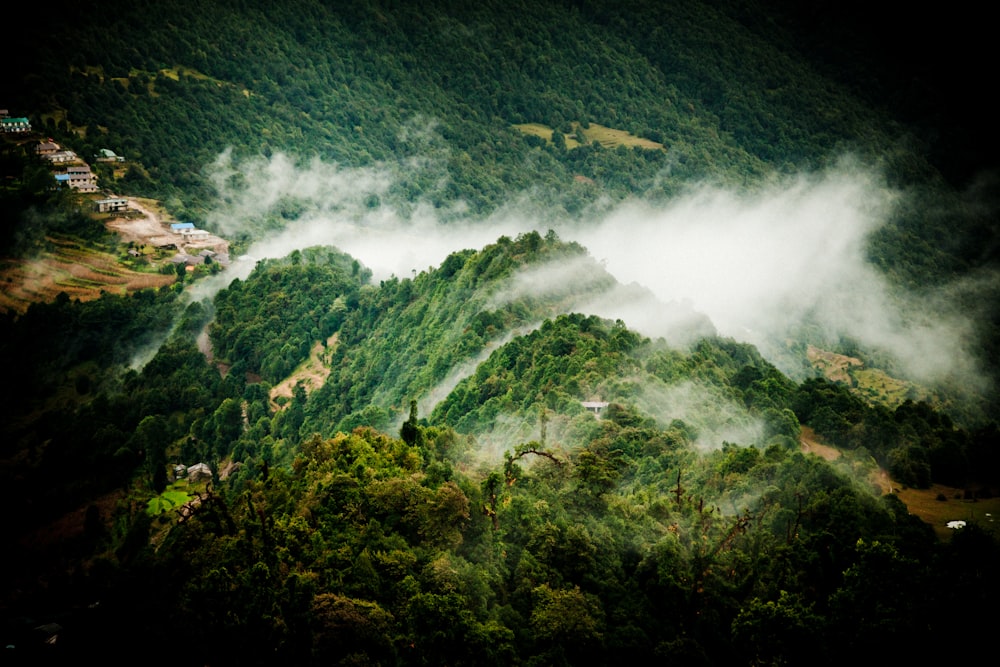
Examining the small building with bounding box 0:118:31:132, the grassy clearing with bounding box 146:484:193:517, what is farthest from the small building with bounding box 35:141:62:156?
the grassy clearing with bounding box 146:484:193:517

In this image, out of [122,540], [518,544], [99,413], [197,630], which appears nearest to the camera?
[197,630]

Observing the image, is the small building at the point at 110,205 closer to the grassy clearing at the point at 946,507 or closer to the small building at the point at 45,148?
the small building at the point at 45,148

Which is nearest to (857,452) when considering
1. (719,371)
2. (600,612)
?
(719,371)

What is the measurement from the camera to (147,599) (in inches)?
1183

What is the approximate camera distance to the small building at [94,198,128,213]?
4656 inches

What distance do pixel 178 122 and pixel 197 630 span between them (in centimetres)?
14911

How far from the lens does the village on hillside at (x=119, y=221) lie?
4419 inches

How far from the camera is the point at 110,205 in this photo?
11988 centimetres

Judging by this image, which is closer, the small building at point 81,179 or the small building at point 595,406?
the small building at point 595,406

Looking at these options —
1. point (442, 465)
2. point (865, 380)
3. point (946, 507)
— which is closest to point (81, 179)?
point (442, 465)

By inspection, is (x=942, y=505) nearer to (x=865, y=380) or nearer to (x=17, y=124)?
(x=865, y=380)

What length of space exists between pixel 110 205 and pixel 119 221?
3418mm

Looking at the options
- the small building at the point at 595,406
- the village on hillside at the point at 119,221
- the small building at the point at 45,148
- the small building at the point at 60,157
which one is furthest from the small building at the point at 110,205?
the small building at the point at 595,406

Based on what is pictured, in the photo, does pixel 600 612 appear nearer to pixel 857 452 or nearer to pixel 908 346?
pixel 857 452
